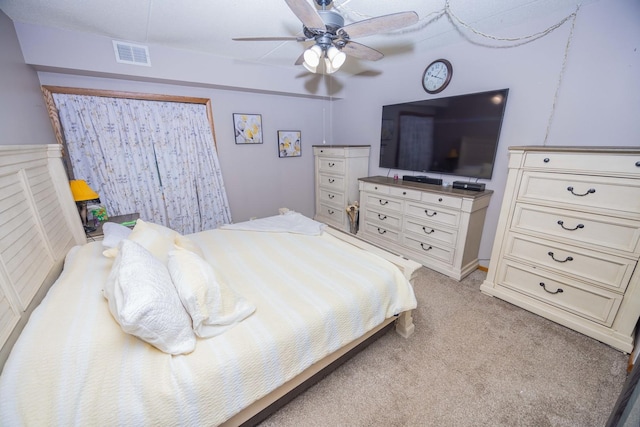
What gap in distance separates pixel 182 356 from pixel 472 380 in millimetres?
1652

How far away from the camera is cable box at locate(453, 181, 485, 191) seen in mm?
2480

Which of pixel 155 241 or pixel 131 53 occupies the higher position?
pixel 131 53

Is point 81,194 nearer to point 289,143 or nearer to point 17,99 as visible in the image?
point 17,99

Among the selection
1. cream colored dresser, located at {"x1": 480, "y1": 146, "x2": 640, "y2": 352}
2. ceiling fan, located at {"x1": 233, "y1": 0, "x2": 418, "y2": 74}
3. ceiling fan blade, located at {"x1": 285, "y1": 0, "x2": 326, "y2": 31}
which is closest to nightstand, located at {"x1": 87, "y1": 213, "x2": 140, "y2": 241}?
ceiling fan, located at {"x1": 233, "y1": 0, "x2": 418, "y2": 74}

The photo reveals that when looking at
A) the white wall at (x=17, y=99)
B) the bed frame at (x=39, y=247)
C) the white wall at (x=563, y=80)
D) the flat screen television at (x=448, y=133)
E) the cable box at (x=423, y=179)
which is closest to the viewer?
the bed frame at (x=39, y=247)

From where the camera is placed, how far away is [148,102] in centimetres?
272

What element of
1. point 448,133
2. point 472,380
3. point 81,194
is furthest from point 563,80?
point 81,194

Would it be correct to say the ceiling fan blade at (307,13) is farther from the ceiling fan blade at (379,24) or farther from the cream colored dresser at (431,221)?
the cream colored dresser at (431,221)

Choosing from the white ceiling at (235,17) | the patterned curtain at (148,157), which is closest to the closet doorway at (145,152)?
the patterned curtain at (148,157)

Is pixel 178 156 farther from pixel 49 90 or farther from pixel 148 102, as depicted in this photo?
pixel 49 90

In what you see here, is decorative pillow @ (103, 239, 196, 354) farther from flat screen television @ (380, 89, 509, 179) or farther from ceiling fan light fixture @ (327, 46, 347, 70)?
flat screen television @ (380, 89, 509, 179)

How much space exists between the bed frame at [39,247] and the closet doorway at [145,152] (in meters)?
0.93

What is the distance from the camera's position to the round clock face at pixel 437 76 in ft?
8.69

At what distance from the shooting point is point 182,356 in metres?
1.00
